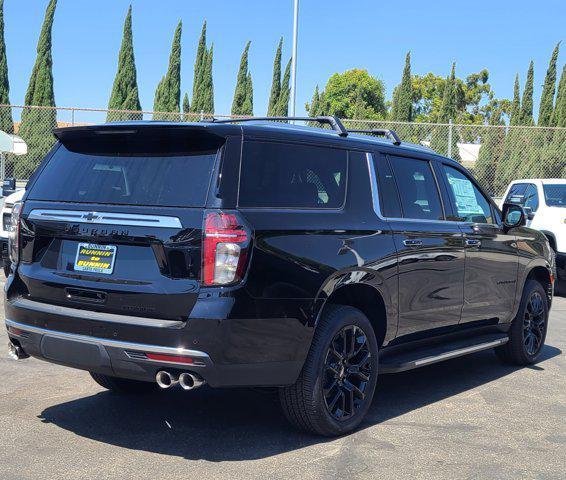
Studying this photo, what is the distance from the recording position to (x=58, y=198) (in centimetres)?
473

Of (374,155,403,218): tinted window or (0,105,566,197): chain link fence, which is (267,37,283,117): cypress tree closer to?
(0,105,566,197): chain link fence

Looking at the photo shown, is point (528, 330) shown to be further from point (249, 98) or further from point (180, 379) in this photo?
point (249, 98)

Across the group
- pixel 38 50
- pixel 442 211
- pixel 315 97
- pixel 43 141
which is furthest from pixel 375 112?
pixel 442 211

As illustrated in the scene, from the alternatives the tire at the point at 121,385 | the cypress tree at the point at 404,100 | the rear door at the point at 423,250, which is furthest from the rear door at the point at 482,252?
the cypress tree at the point at 404,100

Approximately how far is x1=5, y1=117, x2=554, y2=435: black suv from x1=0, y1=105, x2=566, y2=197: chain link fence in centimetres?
1448

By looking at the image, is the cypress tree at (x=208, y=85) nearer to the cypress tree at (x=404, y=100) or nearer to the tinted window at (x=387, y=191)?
the cypress tree at (x=404, y=100)

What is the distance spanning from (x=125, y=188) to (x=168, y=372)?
1.06m

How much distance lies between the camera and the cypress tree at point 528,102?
43.3 meters

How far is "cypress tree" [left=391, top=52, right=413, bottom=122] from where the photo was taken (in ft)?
149

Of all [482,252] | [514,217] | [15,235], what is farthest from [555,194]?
[15,235]

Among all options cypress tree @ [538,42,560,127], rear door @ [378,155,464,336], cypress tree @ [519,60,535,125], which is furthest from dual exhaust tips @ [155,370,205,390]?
cypress tree @ [519,60,535,125]

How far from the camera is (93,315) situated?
14.2 feet

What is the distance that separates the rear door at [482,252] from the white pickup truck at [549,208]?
5252mm

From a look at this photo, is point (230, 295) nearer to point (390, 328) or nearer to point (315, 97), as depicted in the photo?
point (390, 328)
